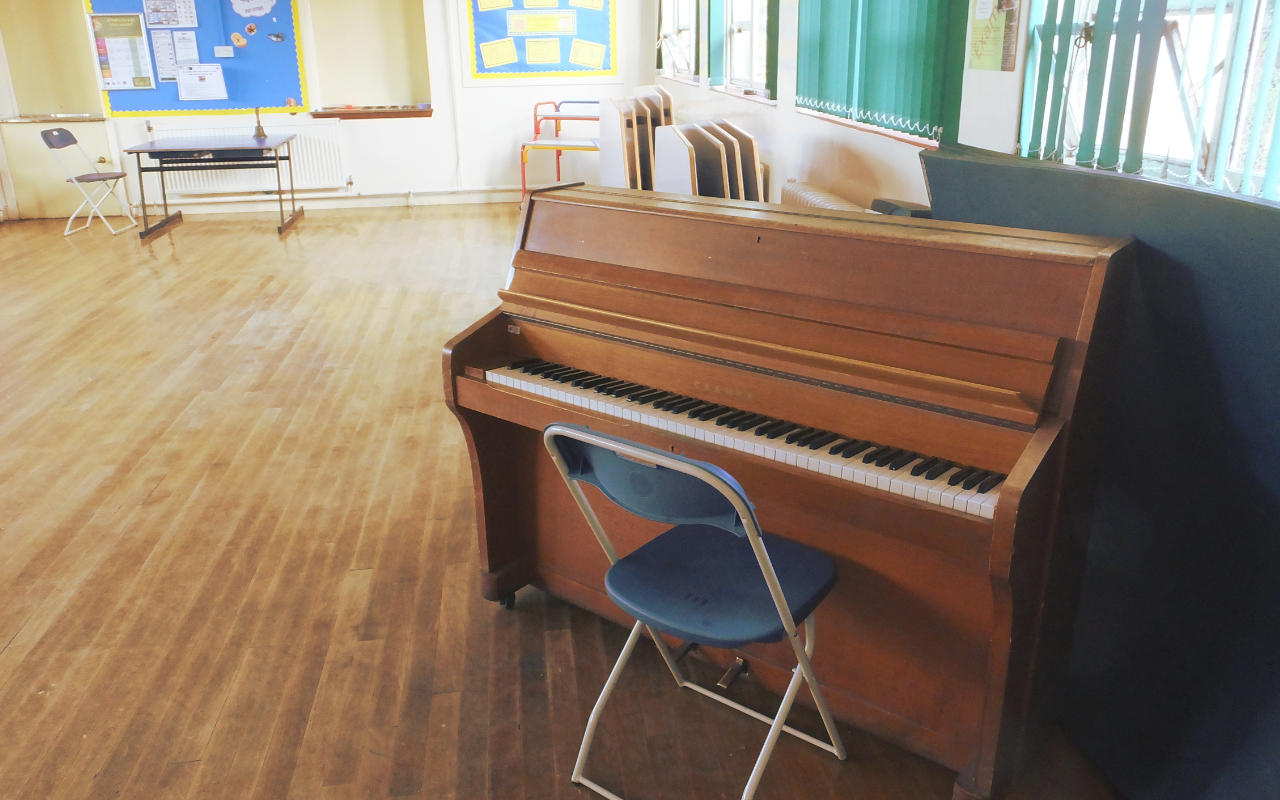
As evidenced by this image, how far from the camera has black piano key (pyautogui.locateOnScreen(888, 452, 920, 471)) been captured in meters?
1.60

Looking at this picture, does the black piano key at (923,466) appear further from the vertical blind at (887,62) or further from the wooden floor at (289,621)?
the vertical blind at (887,62)

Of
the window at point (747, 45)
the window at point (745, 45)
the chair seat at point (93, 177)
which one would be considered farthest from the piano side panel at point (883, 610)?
the chair seat at point (93, 177)

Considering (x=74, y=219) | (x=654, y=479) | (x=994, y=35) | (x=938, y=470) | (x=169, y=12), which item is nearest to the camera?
(x=654, y=479)

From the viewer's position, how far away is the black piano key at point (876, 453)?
64.4 inches

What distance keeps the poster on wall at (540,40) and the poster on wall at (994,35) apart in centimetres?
642

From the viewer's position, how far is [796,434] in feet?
5.75

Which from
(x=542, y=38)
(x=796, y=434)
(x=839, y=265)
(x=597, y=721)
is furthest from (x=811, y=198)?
(x=542, y=38)

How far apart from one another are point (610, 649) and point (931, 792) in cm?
82

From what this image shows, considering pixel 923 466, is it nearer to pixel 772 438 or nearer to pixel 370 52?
pixel 772 438

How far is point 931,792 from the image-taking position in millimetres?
1810

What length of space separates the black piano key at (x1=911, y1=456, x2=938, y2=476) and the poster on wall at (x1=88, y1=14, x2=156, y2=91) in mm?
8543

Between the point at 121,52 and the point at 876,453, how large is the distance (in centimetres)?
858

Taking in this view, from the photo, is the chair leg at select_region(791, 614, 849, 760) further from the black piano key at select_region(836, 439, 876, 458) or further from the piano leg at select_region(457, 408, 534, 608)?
the piano leg at select_region(457, 408, 534, 608)

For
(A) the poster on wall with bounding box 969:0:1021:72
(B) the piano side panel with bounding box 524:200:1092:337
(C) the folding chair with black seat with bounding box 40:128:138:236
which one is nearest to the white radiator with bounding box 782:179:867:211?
(A) the poster on wall with bounding box 969:0:1021:72
